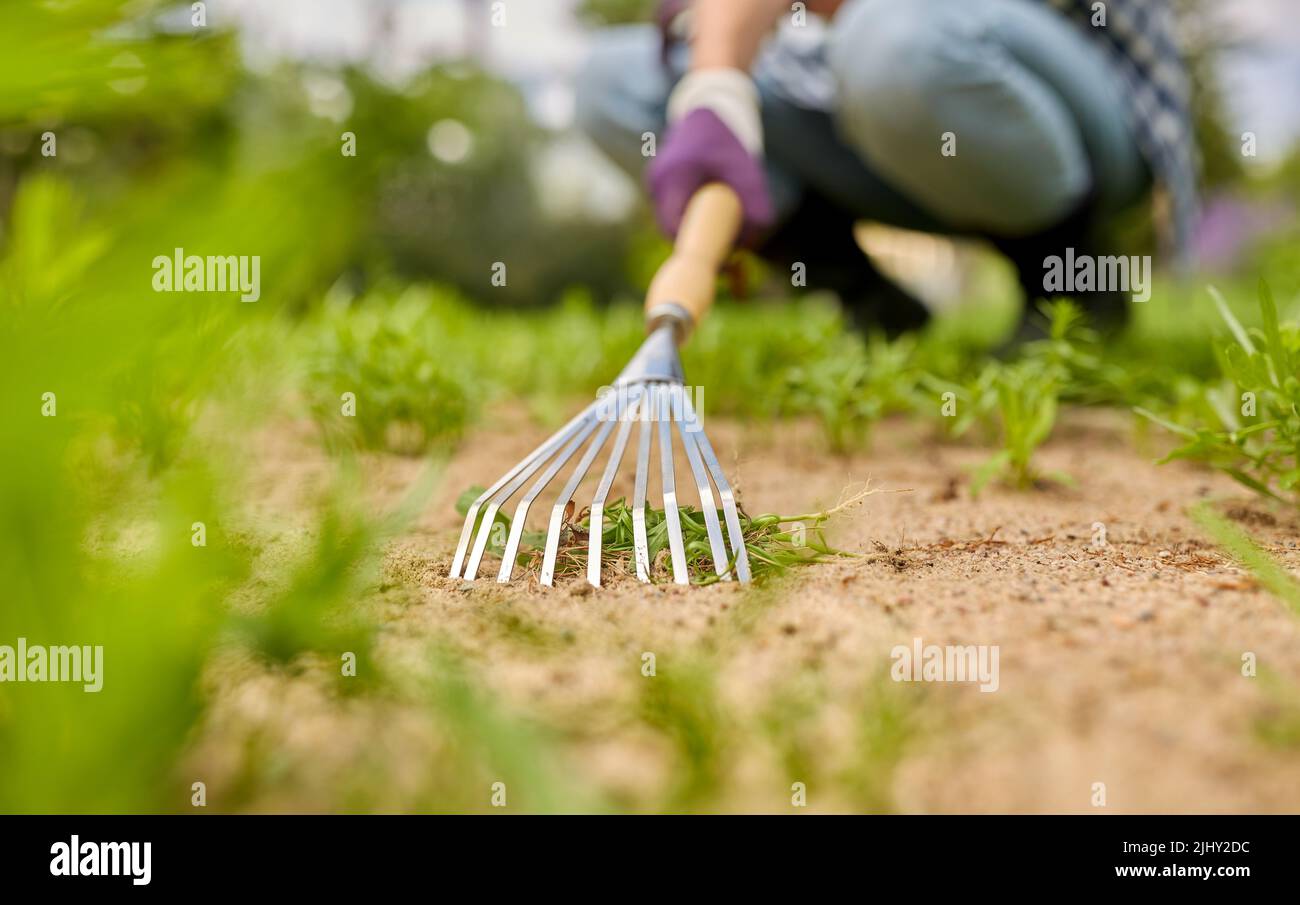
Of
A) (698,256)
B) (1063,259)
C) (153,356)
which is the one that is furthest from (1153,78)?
(153,356)

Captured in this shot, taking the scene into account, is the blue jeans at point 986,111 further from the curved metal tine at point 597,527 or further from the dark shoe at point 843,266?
the curved metal tine at point 597,527

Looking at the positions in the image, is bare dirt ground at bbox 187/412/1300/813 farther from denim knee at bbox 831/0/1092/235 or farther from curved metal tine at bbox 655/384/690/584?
denim knee at bbox 831/0/1092/235

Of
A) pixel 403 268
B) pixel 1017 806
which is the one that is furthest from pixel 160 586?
pixel 403 268

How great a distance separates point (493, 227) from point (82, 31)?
25.5 feet

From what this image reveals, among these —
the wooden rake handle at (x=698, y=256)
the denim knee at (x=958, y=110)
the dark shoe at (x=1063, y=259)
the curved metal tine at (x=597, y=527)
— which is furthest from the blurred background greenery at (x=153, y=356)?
the dark shoe at (x=1063, y=259)

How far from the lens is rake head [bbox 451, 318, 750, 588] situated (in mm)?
1000

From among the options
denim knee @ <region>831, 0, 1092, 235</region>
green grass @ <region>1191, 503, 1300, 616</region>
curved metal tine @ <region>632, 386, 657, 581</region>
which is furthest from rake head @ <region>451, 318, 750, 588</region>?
denim knee @ <region>831, 0, 1092, 235</region>

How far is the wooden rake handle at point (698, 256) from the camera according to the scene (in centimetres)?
147

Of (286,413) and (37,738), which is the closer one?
(37,738)

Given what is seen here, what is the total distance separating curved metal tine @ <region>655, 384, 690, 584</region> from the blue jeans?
1345 mm

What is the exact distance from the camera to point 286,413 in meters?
2.14

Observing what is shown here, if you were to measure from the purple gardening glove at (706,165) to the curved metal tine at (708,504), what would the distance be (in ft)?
1.97

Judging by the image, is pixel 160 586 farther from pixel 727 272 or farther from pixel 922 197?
pixel 922 197

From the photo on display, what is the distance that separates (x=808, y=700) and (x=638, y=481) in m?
0.51
